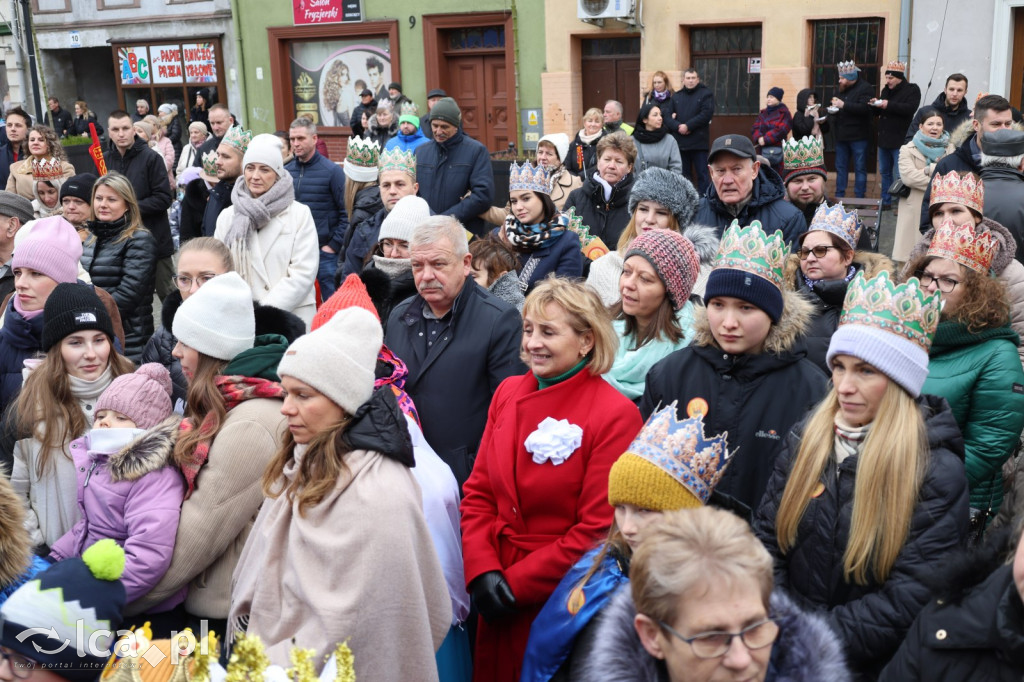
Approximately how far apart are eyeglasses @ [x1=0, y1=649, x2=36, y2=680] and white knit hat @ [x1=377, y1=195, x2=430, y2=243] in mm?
3232

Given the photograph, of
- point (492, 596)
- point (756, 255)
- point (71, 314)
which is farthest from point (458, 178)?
point (492, 596)

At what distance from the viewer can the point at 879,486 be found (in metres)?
2.85

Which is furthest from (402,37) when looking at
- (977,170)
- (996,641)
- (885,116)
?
(996,641)

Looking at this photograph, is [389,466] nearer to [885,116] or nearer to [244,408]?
[244,408]

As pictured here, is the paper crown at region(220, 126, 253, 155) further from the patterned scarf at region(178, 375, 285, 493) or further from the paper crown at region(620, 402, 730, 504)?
the paper crown at region(620, 402, 730, 504)

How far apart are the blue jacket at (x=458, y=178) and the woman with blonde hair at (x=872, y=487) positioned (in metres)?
5.26

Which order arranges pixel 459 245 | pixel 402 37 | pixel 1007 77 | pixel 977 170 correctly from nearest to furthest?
pixel 459 245 < pixel 977 170 < pixel 1007 77 < pixel 402 37

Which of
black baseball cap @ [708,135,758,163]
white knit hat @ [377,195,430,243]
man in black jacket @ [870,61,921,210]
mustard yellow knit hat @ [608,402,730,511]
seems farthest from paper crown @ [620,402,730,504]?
man in black jacket @ [870,61,921,210]

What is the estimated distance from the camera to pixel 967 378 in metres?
3.81

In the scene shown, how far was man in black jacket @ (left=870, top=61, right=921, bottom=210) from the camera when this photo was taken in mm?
13070

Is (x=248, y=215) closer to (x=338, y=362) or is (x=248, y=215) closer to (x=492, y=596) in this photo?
(x=338, y=362)

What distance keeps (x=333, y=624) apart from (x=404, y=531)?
0.33 meters

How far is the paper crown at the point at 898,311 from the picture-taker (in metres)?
3.08

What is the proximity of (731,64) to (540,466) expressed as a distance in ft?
50.3
